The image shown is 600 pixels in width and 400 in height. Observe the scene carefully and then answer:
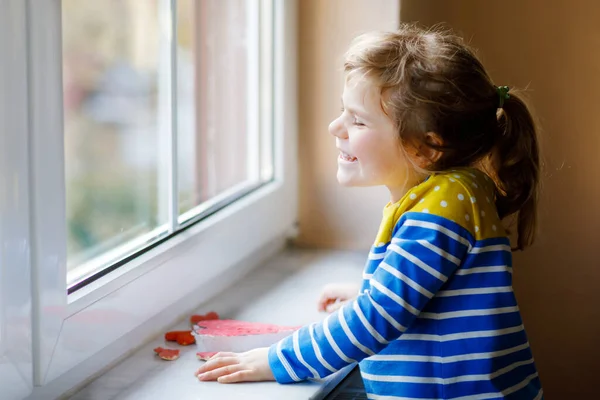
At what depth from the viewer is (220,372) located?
934mm

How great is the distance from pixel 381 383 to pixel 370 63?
1.17ft

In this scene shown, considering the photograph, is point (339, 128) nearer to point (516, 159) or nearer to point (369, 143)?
point (369, 143)

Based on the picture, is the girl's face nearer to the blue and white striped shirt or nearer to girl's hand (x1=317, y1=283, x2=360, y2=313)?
the blue and white striped shirt

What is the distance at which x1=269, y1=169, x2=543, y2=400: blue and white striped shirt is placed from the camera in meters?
0.89

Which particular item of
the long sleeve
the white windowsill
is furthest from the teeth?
the white windowsill

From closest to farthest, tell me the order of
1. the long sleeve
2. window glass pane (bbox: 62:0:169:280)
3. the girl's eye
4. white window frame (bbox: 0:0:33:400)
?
white window frame (bbox: 0:0:33:400), the long sleeve, the girl's eye, window glass pane (bbox: 62:0:169:280)

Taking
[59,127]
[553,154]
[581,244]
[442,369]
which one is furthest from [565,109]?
[59,127]

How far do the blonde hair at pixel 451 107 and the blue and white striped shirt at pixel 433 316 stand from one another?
0.05 metres

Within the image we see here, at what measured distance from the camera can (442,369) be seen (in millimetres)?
923

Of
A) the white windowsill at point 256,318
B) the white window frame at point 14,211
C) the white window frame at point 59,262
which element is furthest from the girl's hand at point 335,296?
the white window frame at point 14,211

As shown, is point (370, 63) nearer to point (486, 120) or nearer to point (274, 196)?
point (486, 120)

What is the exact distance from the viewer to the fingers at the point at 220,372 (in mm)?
934

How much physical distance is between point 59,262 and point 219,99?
27.9 inches

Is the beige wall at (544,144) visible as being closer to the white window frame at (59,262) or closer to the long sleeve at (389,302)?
the white window frame at (59,262)
